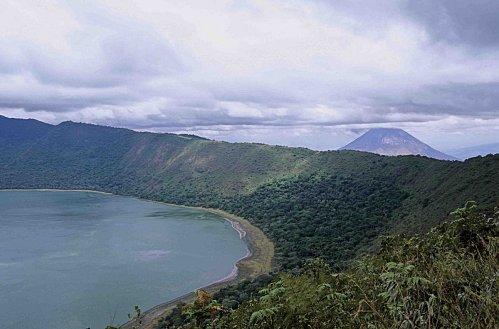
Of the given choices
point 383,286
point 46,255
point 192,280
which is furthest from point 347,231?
point 383,286

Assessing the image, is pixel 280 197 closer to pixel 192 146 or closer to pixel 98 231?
pixel 98 231

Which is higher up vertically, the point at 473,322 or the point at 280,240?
the point at 473,322

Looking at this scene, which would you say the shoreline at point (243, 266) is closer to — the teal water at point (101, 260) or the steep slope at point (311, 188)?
the teal water at point (101, 260)

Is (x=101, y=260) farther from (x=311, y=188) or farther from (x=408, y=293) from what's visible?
(x=408, y=293)

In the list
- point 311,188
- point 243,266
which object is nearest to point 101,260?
point 243,266

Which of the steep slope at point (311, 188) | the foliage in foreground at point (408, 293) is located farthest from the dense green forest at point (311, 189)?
the foliage in foreground at point (408, 293)

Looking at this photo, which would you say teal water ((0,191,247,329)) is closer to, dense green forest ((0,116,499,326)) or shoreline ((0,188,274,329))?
shoreline ((0,188,274,329))
